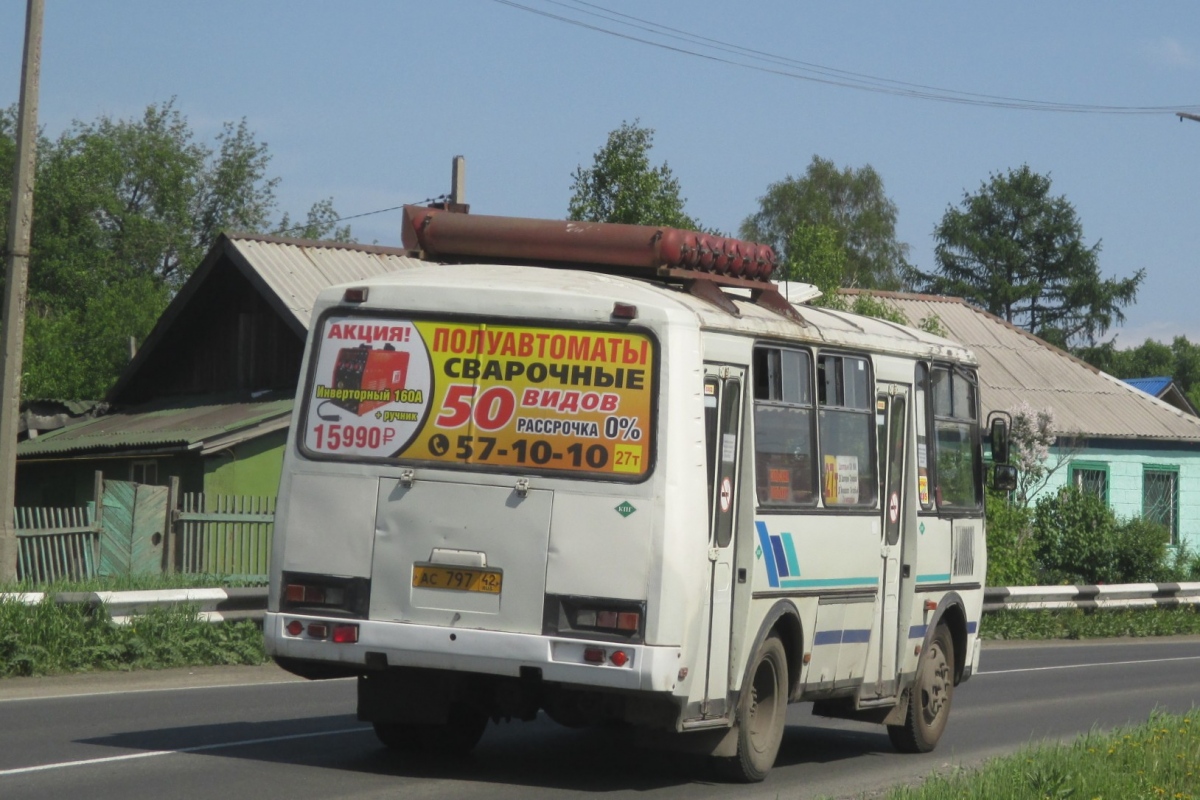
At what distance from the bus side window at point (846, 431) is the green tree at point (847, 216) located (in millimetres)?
56413

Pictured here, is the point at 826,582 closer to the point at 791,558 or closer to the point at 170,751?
the point at 791,558

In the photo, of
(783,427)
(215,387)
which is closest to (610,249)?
(783,427)

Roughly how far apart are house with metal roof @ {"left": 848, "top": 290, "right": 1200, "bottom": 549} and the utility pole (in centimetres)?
2311

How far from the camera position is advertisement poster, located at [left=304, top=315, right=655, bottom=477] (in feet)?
30.3

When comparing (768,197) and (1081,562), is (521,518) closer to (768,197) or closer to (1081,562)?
(1081,562)

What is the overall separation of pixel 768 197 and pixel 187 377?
A: 37733 millimetres

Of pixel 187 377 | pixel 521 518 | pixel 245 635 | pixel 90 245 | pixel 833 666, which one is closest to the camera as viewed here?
pixel 521 518

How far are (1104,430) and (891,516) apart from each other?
28.6m

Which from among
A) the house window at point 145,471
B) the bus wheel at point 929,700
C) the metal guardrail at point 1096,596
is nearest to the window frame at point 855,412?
the bus wheel at point 929,700

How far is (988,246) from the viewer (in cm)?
7819

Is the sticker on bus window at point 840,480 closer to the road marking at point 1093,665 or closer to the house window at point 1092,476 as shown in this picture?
the road marking at point 1093,665

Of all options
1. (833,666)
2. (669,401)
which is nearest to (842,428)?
(833,666)

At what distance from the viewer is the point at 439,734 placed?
10.6m

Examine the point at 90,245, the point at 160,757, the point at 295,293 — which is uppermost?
the point at 90,245
